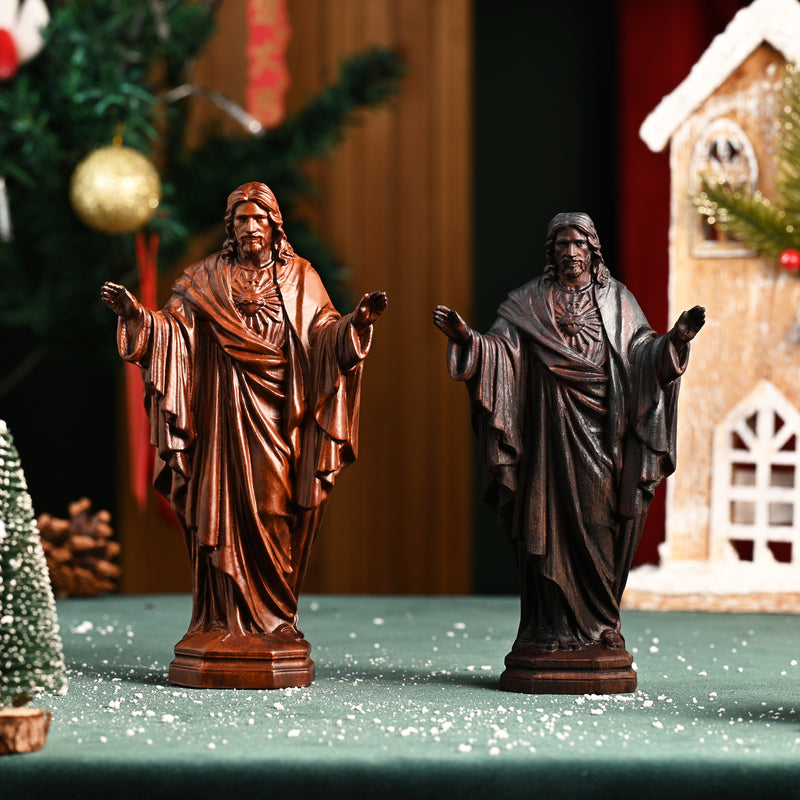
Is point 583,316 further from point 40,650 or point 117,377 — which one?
point 117,377

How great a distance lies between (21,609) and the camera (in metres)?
2.69

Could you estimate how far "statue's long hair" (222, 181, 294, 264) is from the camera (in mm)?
3533

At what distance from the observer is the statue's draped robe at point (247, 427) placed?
11.4 ft

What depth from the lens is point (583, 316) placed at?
11.4 feet

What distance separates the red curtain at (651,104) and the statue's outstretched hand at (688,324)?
8.21ft

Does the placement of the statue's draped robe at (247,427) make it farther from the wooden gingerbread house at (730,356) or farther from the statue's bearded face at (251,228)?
the wooden gingerbread house at (730,356)

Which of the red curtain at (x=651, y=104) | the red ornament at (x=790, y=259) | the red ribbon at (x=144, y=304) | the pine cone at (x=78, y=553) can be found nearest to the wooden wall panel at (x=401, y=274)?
the red curtain at (x=651, y=104)

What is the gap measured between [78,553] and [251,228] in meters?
2.24

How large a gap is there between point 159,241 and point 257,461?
2270mm

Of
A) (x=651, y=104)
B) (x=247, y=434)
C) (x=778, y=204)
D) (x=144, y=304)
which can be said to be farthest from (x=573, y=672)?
(x=651, y=104)

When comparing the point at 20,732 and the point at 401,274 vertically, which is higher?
the point at 401,274

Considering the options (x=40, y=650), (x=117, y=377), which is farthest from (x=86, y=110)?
(x=40, y=650)

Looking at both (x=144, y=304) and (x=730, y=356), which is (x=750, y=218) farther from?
(x=144, y=304)

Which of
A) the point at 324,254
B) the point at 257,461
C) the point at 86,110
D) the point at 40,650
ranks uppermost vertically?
the point at 86,110
